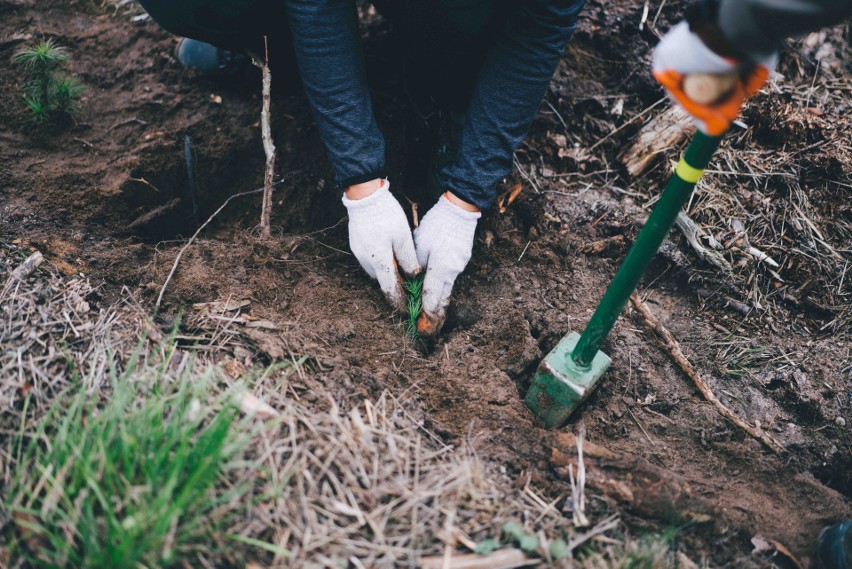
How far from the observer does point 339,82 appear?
5.91 feet

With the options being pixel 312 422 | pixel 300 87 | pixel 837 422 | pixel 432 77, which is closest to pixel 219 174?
pixel 300 87

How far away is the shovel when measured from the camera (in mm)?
1170

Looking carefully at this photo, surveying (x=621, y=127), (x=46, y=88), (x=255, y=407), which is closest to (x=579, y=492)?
(x=255, y=407)

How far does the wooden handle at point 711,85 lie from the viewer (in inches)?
42.1

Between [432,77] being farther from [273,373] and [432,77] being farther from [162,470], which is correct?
[162,470]

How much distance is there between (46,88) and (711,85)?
2364 millimetres

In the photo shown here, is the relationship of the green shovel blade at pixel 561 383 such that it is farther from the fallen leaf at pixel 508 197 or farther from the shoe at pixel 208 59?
the shoe at pixel 208 59

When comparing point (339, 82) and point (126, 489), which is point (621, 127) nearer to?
point (339, 82)

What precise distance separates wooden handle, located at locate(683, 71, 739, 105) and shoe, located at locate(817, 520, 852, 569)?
1147 mm

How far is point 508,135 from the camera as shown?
6.22 ft

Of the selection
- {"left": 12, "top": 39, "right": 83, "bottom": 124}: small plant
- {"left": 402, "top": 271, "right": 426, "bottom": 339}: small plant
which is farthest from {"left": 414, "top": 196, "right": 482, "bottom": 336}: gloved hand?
{"left": 12, "top": 39, "right": 83, "bottom": 124}: small plant

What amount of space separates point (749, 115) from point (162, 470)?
2.40 metres

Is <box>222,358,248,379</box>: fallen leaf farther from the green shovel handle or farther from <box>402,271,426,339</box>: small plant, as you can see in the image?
the green shovel handle

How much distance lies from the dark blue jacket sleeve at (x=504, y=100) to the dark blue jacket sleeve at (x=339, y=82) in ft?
1.02
